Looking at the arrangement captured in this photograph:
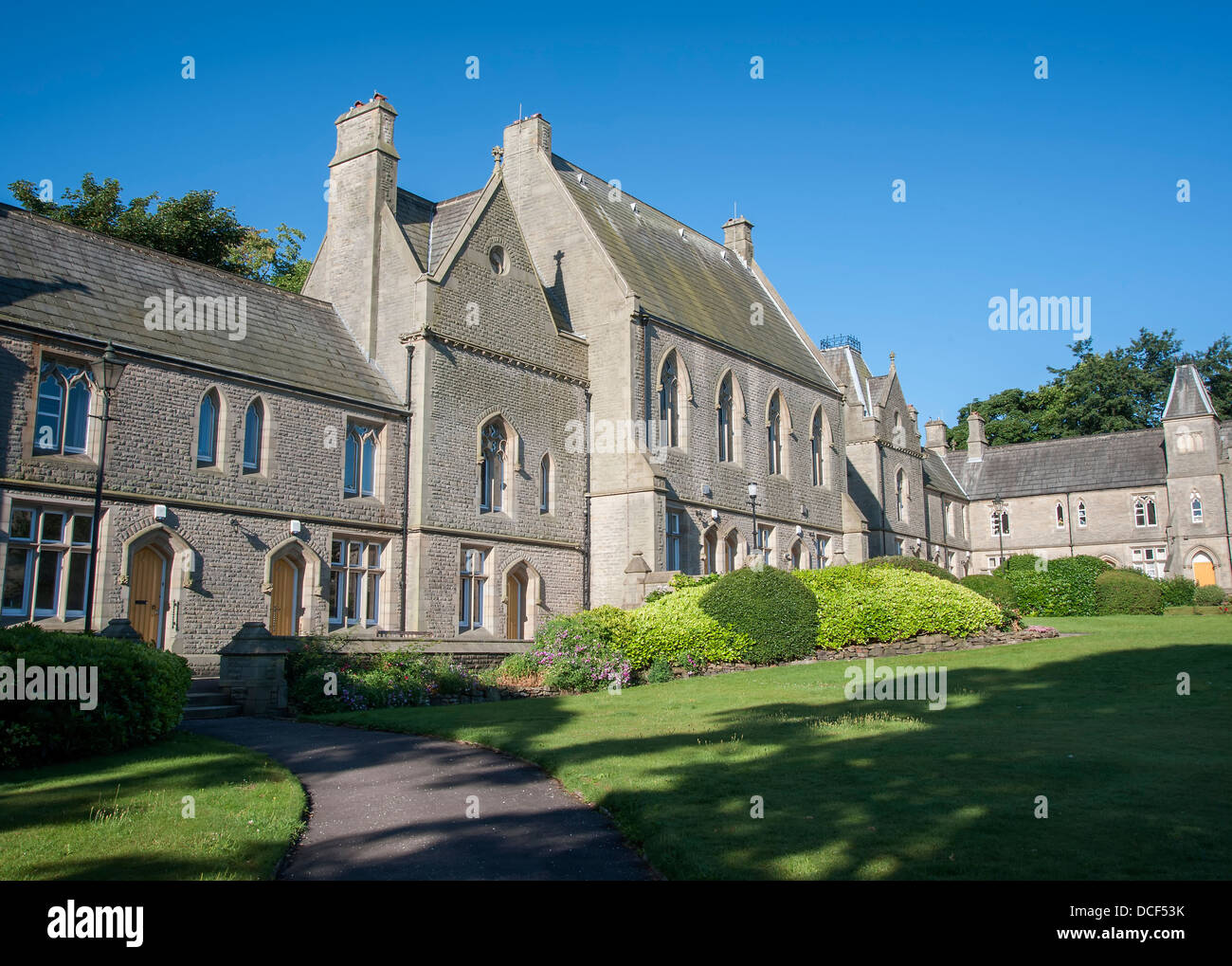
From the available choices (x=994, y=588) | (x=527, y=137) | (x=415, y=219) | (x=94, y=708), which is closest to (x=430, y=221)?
(x=415, y=219)

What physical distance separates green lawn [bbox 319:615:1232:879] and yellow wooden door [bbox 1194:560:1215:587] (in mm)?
40107

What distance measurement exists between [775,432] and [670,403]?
733 centimetres

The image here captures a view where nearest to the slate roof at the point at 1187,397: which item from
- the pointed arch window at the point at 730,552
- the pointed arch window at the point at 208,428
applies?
the pointed arch window at the point at 730,552

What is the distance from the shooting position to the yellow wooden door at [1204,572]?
172ft

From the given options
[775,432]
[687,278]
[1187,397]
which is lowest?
[775,432]

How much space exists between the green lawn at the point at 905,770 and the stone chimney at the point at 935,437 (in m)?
51.3

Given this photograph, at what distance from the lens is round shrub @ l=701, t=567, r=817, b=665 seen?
22438 millimetres

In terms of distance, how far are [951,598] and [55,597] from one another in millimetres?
19804

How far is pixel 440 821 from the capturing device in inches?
325

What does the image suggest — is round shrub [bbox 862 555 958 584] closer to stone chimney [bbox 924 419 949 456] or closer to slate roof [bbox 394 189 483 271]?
slate roof [bbox 394 189 483 271]

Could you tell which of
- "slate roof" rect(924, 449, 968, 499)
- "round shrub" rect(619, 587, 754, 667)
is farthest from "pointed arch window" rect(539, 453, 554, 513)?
"slate roof" rect(924, 449, 968, 499)

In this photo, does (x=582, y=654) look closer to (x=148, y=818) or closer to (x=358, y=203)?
(x=148, y=818)
